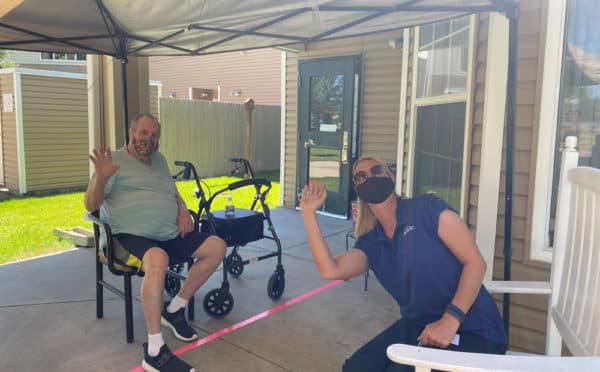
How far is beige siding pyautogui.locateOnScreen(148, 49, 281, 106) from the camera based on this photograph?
13.5 meters

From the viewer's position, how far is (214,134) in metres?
11.0

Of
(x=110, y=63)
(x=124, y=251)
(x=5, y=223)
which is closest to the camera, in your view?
(x=124, y=251)

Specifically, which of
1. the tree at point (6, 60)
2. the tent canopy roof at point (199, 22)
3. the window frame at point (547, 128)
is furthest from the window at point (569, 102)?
the tree at point (6, 60)

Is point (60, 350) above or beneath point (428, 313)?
beneath

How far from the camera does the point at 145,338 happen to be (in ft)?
9.22

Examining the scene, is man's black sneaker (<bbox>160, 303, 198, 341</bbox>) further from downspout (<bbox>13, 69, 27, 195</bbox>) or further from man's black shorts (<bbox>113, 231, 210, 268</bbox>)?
downspout (<bbox>13, 69, 27, 195</bbox>)

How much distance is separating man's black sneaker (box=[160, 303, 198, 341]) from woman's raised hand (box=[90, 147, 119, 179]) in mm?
887

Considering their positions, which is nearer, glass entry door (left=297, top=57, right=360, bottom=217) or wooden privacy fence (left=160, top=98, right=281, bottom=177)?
glass entry door (left=297, top=57, right=360, bottom=217)

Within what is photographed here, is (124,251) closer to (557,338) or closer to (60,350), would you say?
(60,350)

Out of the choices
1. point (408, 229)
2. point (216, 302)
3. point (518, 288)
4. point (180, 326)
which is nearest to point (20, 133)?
point (216, 302)

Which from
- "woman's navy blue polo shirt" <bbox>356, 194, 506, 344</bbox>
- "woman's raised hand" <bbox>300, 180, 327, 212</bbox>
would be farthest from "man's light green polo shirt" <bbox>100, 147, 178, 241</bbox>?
"woman's navy blue polo shirt" <bbox>356, 194, 506, 344</bbox>

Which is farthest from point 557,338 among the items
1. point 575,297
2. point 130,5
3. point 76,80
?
point 76,80

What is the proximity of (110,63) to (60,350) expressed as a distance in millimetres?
2902

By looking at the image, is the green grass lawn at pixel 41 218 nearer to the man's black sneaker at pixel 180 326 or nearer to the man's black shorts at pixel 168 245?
the man's black shorts at pixel 168 245
